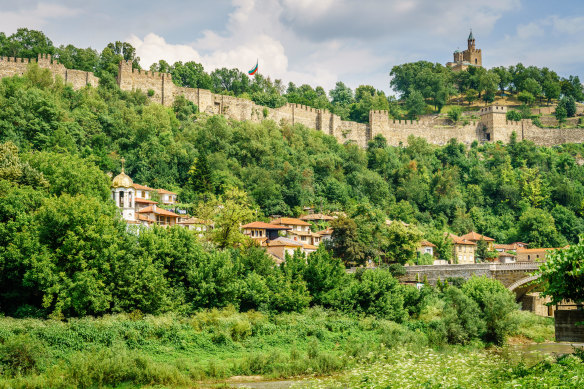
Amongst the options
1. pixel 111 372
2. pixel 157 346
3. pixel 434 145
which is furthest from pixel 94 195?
pixel 434 145

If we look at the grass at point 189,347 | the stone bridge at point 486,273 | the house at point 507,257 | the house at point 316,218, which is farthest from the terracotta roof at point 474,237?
the grass at point 189,347

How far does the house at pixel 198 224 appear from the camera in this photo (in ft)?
165

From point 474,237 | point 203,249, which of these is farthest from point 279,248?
point 474,237

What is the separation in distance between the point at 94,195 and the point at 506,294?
2566 centimetres

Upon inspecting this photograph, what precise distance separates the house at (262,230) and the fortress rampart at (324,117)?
25.3 metres

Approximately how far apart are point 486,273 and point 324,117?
4244cm

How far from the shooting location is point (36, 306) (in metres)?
34.3

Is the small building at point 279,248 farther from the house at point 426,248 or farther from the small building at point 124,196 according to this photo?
the house at point 426,248

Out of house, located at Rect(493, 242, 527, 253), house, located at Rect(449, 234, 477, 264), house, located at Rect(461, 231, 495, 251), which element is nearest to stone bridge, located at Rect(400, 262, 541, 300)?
house, located at Rect(449, 234, 477, 264)

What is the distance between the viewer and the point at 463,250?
64625 millimetres

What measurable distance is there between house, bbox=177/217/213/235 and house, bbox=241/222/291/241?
139 inches

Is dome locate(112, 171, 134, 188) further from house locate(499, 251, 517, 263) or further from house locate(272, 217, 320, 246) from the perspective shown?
house locate(499, 251, 517, 263)

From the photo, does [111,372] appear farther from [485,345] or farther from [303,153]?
[303,153]

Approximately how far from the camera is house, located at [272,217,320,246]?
56.5m
